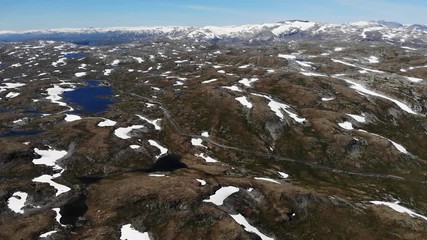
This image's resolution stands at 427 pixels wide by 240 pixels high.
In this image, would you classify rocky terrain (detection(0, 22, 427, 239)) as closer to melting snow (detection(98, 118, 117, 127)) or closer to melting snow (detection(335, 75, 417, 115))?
melting snow (detection(98, 118, 117, 127))

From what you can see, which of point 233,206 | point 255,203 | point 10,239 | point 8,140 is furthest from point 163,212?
point 8,140

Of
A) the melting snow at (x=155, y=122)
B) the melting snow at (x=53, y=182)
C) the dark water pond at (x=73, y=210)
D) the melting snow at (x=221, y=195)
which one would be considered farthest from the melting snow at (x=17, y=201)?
the melting snow at (x=155, y=122)

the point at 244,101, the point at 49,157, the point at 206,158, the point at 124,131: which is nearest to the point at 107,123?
the point at 124,131

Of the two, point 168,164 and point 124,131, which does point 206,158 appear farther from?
point 124,131

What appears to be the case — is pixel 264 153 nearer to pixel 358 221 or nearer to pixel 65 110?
pixel 358 221

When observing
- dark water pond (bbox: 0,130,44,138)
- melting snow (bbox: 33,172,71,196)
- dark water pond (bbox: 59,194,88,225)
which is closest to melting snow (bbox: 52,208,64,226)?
dark water pond (bbox: 59,194,88,225)

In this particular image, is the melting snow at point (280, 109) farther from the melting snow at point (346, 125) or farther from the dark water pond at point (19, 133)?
the dark water pond at point (19, 133)
